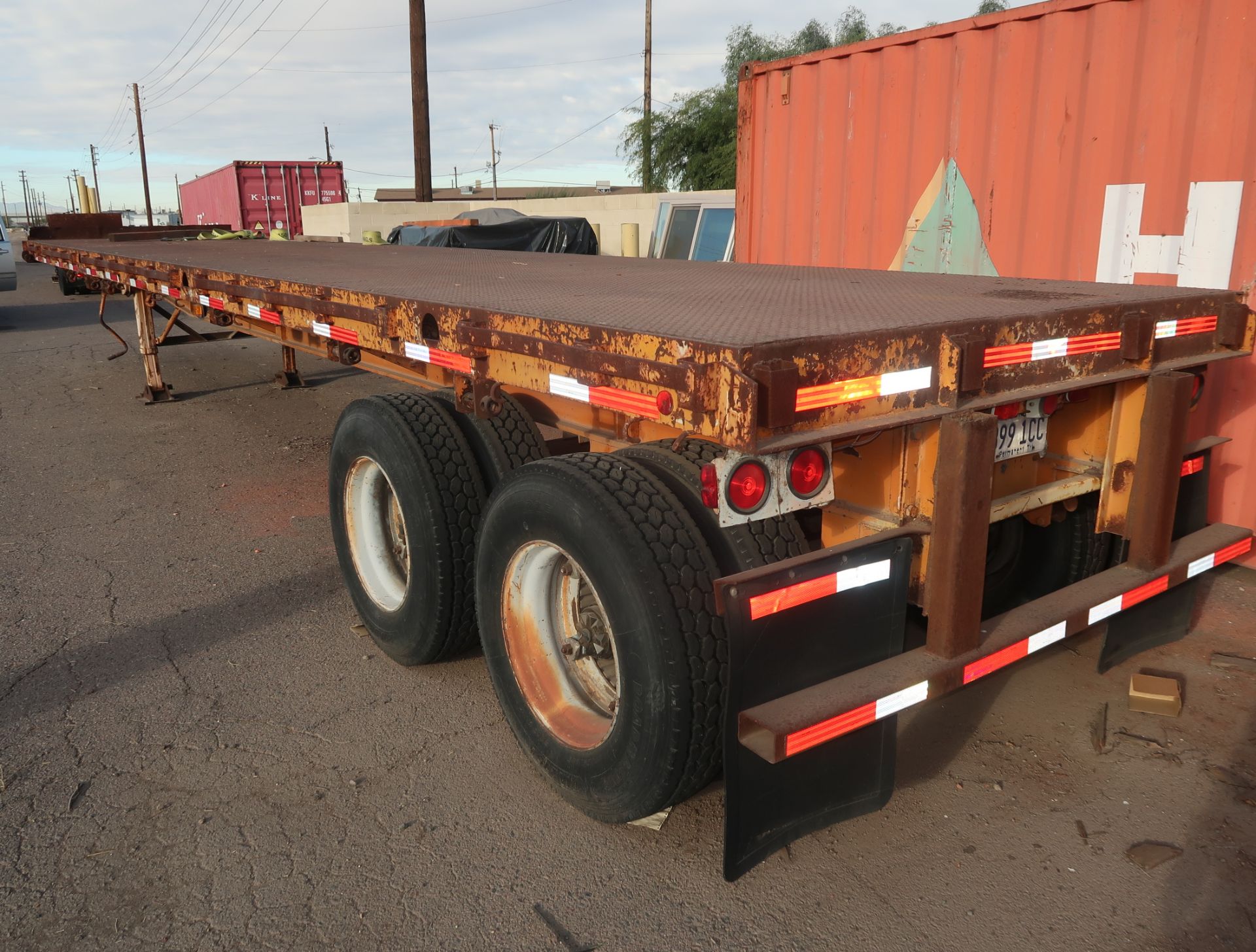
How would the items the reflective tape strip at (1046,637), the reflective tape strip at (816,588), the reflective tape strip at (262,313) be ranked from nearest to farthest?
the reflective tape strip at (816,588), the reflective tape strip at (1046,637), the reflective tape strip at (262,313)

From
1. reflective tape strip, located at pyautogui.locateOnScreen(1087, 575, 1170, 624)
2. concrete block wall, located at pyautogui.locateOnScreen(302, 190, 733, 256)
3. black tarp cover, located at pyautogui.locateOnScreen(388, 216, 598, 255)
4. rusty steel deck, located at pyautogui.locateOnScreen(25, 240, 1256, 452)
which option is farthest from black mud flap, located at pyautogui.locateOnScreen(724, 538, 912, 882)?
concrete block wall, located at pyautogui.locateOnScreen(302, 190, 733, 256)

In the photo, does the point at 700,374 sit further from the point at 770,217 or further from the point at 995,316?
the point at 770,217

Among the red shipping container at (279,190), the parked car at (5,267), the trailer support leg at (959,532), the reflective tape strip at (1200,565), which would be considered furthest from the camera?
the red shipping container at (279,190)

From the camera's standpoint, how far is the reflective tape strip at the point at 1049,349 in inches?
88.1

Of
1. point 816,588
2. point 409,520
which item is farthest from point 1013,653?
point 409,520

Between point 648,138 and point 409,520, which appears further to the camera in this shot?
point 648,138

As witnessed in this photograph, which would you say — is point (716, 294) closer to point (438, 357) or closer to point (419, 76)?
point (438, 357)

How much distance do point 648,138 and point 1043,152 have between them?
28.3 metres

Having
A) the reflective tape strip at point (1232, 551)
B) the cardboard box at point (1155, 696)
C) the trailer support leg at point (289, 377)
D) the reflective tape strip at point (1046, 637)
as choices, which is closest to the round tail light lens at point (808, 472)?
the reflective tape strip at point (1046, 637)

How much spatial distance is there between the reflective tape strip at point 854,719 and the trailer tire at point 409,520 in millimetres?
1451

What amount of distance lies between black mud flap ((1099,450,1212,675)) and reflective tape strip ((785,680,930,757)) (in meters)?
1.46

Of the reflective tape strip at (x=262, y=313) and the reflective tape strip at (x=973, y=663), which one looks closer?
the reflective tape strip at (x=973, y=663)

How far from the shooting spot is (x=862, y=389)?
2004mm

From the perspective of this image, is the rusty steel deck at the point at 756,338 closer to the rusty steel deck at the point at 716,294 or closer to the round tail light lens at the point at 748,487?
the rusty steel deck at the point at 716,294
